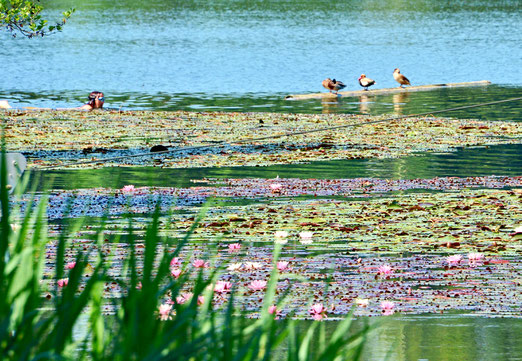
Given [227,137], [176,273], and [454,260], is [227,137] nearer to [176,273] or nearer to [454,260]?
[454,260]

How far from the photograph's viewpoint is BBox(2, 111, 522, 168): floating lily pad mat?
19.8m

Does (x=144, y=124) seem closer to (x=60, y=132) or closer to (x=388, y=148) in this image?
(x=60, y=132)

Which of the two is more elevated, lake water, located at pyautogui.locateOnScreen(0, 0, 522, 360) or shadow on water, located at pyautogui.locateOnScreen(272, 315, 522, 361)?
lake water, located at pyautogui.locateOnScreen(0, 0, 522, 360)

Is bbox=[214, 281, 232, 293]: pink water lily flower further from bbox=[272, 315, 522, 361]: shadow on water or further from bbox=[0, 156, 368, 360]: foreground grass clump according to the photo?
bbox=[0, 156, 368, 360]: foreground grass clump

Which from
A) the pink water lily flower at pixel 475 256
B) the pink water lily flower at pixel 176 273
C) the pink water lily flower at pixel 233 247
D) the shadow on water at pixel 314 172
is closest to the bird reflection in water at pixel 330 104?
the shadow on water at pixel 314 172

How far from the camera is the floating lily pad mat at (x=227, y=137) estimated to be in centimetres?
1980

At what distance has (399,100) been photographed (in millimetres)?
33594

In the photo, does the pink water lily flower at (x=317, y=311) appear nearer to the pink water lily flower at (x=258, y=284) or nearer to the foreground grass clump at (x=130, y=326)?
the pink water lily flower at (x=258, y=284)

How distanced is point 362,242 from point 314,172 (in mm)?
5929

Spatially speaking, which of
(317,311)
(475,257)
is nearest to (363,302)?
(317,311)

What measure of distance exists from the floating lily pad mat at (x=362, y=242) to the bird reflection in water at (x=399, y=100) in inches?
572

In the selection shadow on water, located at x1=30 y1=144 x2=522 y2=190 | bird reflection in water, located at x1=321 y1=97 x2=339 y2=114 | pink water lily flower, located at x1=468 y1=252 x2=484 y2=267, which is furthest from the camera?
bird reflection in water, located at x1=321 y1=97 x2=339 y2=114

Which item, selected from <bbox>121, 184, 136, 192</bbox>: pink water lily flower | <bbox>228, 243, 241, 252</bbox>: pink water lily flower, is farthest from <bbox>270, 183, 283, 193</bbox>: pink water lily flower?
<bbox>228, 243, 241, 252</bbox>: pink water lily flower

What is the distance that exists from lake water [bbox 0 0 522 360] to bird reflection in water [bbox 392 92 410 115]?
41mm
